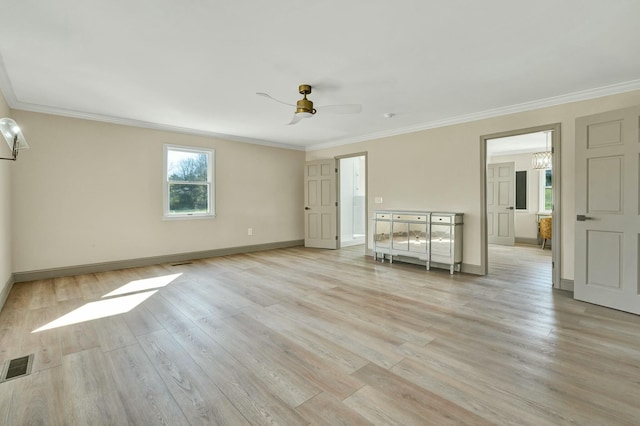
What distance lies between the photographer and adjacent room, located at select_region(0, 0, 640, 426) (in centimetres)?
182

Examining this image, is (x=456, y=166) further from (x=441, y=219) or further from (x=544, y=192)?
(x=544, y=192)

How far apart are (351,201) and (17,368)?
22.1 ft

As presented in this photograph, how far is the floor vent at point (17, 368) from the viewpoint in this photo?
1935mm

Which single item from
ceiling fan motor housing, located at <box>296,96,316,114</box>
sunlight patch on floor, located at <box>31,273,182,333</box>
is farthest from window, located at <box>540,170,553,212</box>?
sunlight patch on floor, located at <box>31,273,182,333</box>

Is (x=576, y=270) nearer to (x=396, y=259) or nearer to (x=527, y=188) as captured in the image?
(x=396, y=259)

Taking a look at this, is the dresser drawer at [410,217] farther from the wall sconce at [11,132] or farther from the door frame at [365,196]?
the wall sconce at [11,132]

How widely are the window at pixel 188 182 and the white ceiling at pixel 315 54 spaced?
4.49ft

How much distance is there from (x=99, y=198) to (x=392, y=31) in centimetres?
494

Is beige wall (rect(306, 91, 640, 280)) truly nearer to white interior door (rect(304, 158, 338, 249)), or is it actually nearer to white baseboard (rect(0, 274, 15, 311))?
white interior door (rect(304, 158, 338, 249))

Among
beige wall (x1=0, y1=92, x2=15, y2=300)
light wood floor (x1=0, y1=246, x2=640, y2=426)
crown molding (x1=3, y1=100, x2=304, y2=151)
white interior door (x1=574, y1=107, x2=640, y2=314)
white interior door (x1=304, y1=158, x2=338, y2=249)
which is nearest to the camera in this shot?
light wood floor (x1=0, y1=246, x2=640, y2=426)

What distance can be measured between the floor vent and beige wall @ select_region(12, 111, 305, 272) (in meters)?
2.89

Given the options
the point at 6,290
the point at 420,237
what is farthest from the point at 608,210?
the point at 6,290

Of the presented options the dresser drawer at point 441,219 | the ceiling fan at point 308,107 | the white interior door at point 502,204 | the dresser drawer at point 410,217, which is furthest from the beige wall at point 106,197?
the white interior door at point 502,204

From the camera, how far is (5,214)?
3.68m
